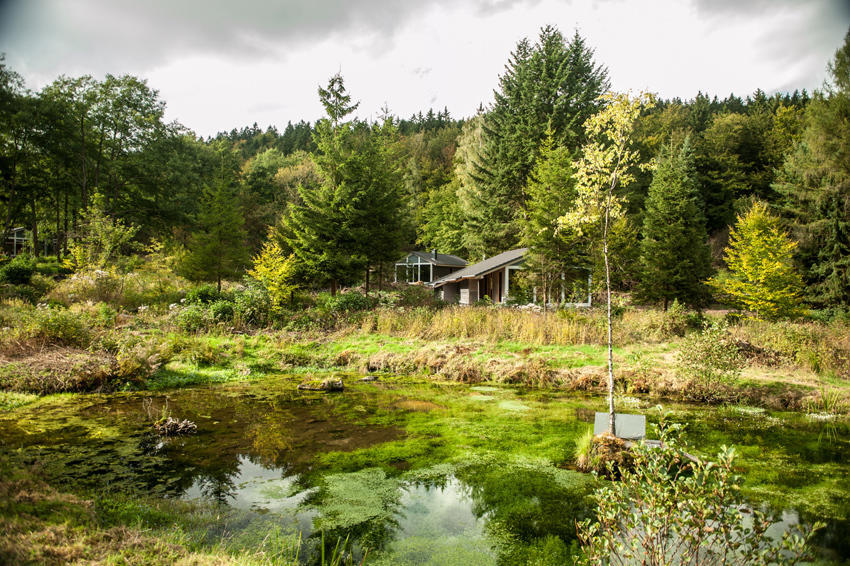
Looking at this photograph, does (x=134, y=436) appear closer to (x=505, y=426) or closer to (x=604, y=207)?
(x=505, y=426)

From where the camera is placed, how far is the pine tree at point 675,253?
22.9 m

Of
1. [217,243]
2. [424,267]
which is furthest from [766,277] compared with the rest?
[217,243]

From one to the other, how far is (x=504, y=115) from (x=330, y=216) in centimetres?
2144

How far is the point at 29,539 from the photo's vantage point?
258 cm

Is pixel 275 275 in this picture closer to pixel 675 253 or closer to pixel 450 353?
pixel 450 353

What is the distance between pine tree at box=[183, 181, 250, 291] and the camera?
24.4 metres

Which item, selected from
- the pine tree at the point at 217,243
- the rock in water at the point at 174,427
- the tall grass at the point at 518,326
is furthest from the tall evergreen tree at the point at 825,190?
the pine tree at the point at 217,243

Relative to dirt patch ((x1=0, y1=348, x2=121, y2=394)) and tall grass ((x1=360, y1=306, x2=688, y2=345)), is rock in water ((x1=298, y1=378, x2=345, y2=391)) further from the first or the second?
tall grass ((x1=360, y1=306, x2=688, y2=345))

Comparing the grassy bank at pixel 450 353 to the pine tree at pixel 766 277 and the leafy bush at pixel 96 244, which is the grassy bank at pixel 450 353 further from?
the pine tree at pixel 766 277

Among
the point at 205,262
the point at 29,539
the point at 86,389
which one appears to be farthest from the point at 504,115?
the point at 29,539

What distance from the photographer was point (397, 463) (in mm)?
6023

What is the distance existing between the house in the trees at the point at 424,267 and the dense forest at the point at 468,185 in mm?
2587

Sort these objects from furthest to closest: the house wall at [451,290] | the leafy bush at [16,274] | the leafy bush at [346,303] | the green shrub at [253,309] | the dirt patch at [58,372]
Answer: the house wall at [451,290], the leafy bush at [16,274], the leafy bush at [346,303], the green shrub at [253,309], the dirt patch at [58,372]

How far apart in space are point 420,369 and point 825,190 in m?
24.9
